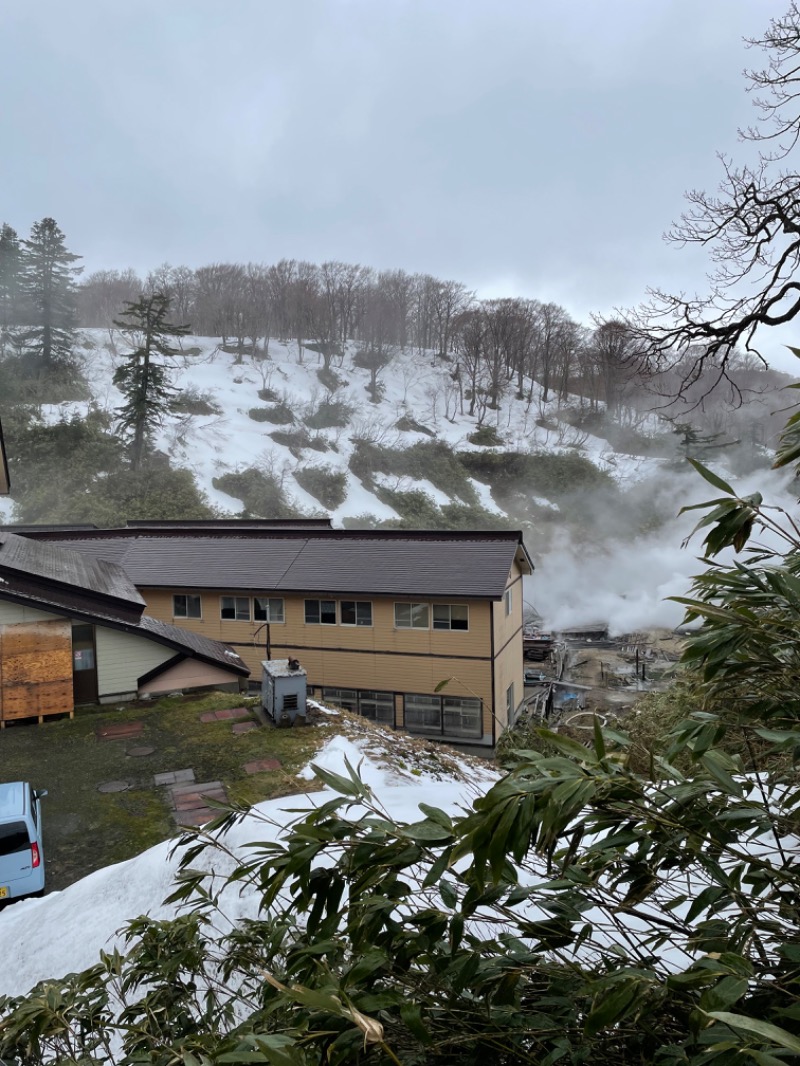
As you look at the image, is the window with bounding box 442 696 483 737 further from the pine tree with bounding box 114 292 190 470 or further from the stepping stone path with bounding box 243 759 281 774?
the pine tree with bounding box 114 292 190 470

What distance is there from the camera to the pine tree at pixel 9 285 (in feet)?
151

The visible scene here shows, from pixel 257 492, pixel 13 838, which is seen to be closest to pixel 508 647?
pixel 13 838

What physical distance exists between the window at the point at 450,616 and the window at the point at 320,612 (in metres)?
3.21

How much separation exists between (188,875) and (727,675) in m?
2.23

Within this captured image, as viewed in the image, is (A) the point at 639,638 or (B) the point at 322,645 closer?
(B) the point at 322,645

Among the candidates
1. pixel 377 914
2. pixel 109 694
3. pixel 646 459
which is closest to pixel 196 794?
pixel 109 694

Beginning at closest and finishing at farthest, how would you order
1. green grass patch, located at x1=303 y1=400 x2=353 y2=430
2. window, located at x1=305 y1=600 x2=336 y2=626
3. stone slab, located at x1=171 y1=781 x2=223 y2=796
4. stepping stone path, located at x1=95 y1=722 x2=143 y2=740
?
1. stone slab, located at x1=171 y1=781 x2=223 y2=796
2. stepping stone path, located at x1=95 y1=722 x2=143 y2=740
3. window, located at x1=305 y1=600 x2=336 y2=626
4. green grass patch, located at x1=303 y1=400 x2=353 y2=430

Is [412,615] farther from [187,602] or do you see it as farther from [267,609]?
[187,602]

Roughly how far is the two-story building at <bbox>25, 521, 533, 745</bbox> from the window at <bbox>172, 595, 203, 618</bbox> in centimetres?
3

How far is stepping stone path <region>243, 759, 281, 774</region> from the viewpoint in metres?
10.7

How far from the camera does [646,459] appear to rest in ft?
182

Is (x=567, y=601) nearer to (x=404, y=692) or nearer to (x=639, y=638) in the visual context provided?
(x=639, y=638)

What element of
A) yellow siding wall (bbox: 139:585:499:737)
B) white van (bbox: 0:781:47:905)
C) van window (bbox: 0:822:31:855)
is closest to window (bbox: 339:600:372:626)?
yellow siding wall (bbox: 139:585:499:737)

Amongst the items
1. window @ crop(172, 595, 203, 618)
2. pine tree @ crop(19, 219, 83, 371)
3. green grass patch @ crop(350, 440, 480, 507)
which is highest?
pine tree @ crop(19, 219, 83, 371)
